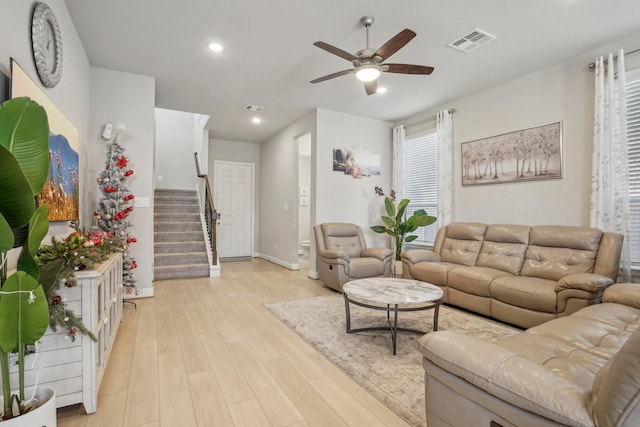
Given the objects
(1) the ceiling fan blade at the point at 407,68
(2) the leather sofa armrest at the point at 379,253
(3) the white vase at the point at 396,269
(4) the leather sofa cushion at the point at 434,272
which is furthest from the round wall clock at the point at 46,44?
(3) the white vase at the point at 396,269

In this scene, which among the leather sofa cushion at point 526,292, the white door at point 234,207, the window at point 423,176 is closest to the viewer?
the leather sofa cushion at point 526,292

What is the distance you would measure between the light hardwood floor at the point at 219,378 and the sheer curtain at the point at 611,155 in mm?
3061

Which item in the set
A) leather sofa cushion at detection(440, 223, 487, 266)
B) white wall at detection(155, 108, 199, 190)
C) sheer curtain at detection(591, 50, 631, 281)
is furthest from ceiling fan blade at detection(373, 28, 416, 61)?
white wall at detection(155, 108, 199, 190)

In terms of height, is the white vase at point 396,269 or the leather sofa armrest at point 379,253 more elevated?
the leather sofa armrest at point 379,253

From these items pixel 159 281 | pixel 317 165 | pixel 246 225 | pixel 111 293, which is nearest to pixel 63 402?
pixel 111 293

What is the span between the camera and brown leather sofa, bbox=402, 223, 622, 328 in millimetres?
2758

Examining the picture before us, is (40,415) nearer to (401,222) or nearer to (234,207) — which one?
(401,222)

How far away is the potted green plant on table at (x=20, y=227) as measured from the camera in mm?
1081

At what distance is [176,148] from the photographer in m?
8.15

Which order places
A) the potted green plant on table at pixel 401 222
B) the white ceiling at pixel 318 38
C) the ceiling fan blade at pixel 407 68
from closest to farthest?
the white ceiling at pixel 318 38
the ceiling fan blade at pixel 407 68
the potted green plant on table at pixel 401 222

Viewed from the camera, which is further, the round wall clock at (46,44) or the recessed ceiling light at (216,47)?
the recessed ceiling light at (216,47)

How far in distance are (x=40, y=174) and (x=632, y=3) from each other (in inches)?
169

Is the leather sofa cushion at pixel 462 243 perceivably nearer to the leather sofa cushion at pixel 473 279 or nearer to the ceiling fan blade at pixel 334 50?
the leather sofa cushion at pixel 473 279

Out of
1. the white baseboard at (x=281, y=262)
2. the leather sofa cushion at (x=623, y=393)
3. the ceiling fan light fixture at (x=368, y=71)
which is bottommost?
the white baseboard at (x=281, y=262)
